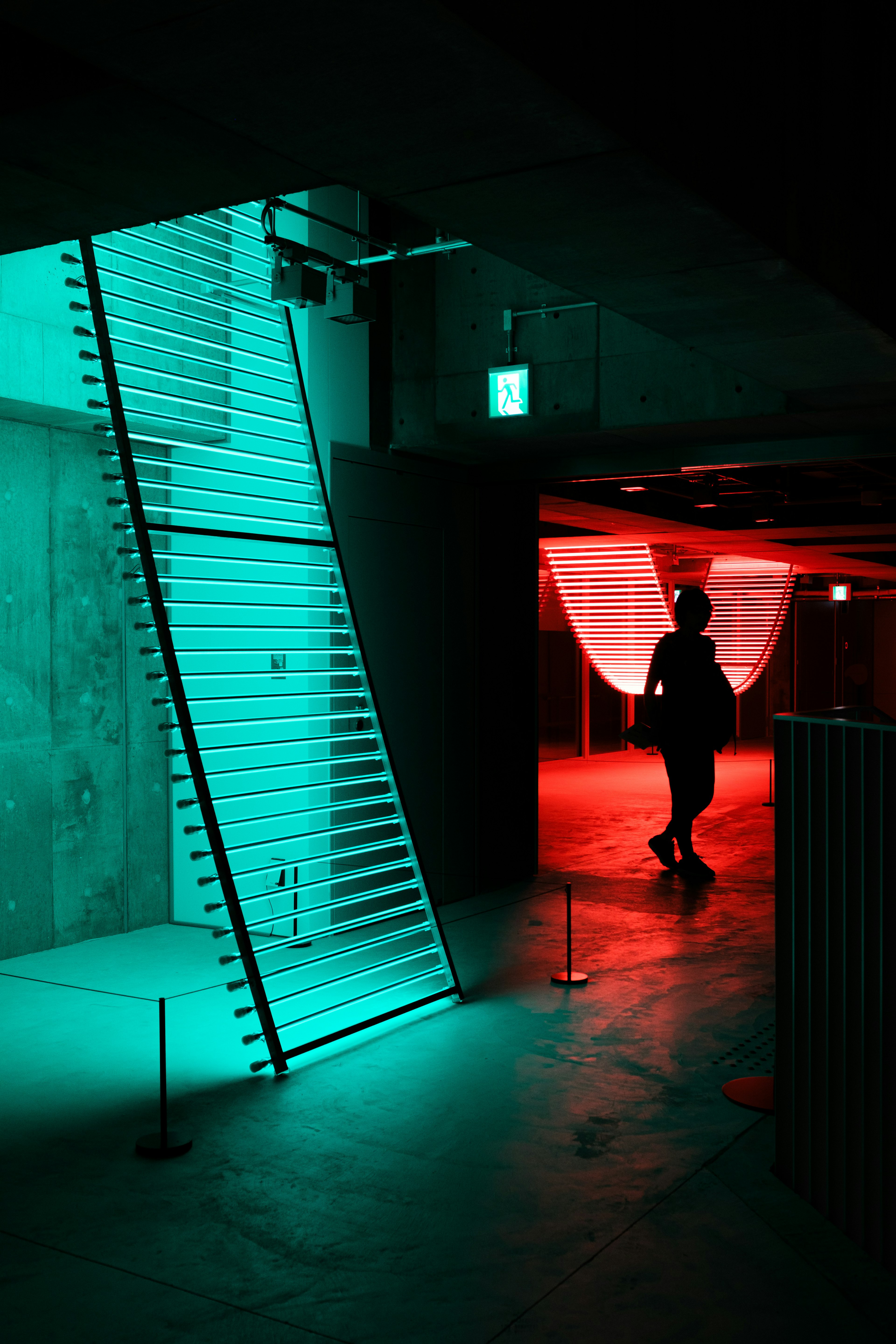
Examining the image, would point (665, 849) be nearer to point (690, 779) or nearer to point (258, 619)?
point (690, 779)

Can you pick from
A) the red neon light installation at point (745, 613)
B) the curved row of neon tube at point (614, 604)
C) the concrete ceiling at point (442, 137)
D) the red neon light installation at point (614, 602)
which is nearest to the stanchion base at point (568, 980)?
the concrete ceiling at point (442, 137)

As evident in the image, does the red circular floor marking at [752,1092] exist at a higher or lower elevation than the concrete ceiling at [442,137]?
lower

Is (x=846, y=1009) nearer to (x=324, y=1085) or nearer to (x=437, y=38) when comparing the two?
(x=324, y=1085)

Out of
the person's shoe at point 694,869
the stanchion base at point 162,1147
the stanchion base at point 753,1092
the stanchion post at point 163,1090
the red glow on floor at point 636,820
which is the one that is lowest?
the red glow on floor at point 636,820

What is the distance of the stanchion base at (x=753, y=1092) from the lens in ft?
15.2

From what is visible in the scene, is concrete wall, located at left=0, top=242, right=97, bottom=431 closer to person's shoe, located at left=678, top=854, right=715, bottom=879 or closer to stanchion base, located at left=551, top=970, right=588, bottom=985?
stanchion base, located at left=551, top=970, right=588, bottom=985

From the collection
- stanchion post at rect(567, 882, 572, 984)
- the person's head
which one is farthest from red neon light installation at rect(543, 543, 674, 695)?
stanchion post at rect(567, 882, 572, 984)

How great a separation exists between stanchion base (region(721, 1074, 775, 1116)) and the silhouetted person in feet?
14.0

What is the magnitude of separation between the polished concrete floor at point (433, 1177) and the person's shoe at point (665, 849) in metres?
2.60

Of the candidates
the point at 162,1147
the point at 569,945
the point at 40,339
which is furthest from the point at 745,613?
the point at 162,1147

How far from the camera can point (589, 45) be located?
10.4 feet

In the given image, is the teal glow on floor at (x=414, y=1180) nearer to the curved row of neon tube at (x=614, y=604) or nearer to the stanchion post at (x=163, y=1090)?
the stanchion post at (x=163, y=1090)

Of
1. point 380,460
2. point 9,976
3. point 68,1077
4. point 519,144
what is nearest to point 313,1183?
point 68,1077

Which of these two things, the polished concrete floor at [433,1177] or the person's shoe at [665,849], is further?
the person's shoe at [665,849]
